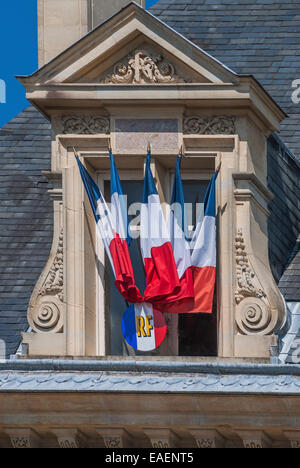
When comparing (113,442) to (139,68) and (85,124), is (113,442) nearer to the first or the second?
(85,124)

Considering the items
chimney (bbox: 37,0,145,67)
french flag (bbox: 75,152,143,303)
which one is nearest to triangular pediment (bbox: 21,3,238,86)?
french flag (bbox: 75,152,143,303)

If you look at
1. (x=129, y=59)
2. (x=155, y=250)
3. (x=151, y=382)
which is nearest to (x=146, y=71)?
(x=129, y=59)

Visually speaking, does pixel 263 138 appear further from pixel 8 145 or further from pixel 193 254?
pixel 8 145

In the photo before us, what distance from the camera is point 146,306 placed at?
29.0m

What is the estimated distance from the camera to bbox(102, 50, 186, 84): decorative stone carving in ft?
97.5

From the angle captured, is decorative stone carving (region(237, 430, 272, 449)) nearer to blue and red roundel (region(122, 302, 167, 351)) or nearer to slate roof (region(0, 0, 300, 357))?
blue and red roundel (region(122, 302, 167, 351))

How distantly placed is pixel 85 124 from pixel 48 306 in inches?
95.6

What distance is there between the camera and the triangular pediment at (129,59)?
1164 inches

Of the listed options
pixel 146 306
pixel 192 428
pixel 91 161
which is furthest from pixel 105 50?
pixel 192 428

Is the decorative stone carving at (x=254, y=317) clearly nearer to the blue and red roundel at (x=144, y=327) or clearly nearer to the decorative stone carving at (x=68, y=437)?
the blue and red roundel at (x=144, y=327)

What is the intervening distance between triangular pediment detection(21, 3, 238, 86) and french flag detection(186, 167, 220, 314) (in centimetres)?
160

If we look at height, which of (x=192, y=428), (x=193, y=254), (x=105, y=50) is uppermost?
(x=105, y=50)

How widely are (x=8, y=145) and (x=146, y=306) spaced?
18.2 ft

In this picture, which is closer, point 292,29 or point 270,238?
point 270,238
